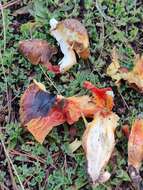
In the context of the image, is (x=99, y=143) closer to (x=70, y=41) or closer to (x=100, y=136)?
(x=100, y=136)

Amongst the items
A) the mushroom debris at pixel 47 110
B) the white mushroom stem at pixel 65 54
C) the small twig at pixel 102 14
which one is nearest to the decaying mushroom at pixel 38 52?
the white mushroom stem at pixel 65 54

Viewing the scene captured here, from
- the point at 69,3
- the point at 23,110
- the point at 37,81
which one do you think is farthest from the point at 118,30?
the point at 23,110

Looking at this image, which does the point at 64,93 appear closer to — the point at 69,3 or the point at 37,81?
the point at 37,81

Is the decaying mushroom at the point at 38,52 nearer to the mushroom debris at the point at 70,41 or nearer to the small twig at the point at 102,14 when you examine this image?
the mushroom debris at the point at 70,41

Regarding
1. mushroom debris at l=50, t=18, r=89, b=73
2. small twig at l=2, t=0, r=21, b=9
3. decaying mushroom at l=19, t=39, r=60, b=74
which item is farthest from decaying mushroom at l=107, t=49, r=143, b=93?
small twig at l=2, t=0, r=21, b=9

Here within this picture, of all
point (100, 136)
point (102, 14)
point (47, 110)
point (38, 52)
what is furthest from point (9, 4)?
point (100, 136)

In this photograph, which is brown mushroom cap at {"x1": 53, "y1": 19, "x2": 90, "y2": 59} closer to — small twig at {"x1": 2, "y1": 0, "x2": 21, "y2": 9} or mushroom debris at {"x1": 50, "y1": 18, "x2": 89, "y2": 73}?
mushroom debris at {"x1": 50, "y1": 18, "x2": 89, "y2": 73}
